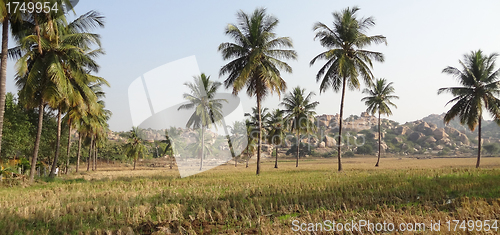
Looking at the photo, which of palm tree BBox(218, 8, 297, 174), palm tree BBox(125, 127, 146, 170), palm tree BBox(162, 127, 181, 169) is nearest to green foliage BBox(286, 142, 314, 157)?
palm tree BBox(162, 127, 181, 169)

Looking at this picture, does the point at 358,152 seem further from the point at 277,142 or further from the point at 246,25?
the point at 246,25

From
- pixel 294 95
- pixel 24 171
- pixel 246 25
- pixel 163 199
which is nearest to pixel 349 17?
pixel 246 25

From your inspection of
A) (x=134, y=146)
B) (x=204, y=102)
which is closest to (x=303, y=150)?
(x=134, y=146)

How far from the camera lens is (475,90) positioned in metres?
24.9

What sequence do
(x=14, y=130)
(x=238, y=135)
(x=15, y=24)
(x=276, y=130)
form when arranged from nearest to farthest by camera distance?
(x=15, y=24), (x=14, y=130), (x=276, y=130), (x=238, y=135)

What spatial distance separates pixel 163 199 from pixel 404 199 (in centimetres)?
710

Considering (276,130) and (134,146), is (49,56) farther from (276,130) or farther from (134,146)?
(134,146)

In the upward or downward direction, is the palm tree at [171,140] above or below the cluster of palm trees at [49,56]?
below

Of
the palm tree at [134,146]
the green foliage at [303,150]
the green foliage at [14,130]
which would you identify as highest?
the green foliage at [14,130]

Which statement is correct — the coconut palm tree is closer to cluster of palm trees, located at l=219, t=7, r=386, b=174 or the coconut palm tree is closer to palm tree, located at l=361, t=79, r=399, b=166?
cluster of palm trees, located at l=219, t=7, r=386, b=174

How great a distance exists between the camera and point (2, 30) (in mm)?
12914

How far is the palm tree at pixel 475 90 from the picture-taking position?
937 inches

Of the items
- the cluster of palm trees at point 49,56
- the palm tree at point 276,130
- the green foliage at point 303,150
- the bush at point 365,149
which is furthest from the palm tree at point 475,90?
the bush at point 365,149

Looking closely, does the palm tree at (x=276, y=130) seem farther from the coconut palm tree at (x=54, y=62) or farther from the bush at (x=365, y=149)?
the bush at (x=365, y=149)
